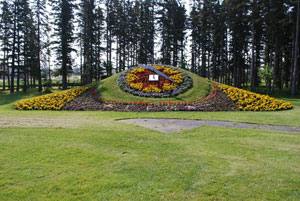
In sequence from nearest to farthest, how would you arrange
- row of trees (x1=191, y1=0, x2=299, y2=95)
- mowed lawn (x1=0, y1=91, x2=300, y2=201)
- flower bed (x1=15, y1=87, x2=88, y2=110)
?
mowed lawn (x1=0, y1=91, x2=300, y2=201) → flower bed (x1=15, y1=87, x2=88, y2=110) → row of trees (x1=191, y1=0, x2=299, y2=95)

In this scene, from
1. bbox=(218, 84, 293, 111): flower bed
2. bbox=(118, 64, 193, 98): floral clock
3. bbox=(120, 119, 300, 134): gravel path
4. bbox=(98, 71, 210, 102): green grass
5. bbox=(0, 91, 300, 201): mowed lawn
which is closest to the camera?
bbox=(0, 91, 300, 201): mowed lawn

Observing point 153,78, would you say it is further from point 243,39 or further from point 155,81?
point 243,39

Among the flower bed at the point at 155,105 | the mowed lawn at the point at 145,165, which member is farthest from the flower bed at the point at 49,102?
the mowed lawn at the point at 145,165

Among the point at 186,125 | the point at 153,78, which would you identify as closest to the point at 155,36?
the point at 153,78

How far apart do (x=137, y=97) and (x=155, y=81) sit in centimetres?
231

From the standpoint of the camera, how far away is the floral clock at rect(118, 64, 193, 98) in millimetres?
19734

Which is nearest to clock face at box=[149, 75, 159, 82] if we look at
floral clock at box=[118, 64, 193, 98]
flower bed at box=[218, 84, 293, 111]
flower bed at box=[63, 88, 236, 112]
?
floral clock at box=[118, 64, 193, 98]

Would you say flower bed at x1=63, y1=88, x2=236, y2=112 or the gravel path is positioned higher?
flower bed at x1=63, y1=88, x2=236, y2=112

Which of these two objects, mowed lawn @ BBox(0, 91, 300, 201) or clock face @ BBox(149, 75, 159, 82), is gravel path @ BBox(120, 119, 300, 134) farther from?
clock face @ BBox(149, 75, 159, 82)

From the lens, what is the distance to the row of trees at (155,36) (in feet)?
101

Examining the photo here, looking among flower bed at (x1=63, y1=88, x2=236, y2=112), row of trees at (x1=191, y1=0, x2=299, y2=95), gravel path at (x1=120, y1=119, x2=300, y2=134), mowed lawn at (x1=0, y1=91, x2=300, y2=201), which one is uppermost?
row of trees at (x1=191, y1=0, x2=299, y2=95)

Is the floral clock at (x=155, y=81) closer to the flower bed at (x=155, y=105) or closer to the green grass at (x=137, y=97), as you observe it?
the green grass at (x=137, y=97)

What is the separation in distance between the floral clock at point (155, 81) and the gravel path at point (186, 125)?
264 inches

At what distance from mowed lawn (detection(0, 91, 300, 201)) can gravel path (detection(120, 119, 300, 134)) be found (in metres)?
0.89
